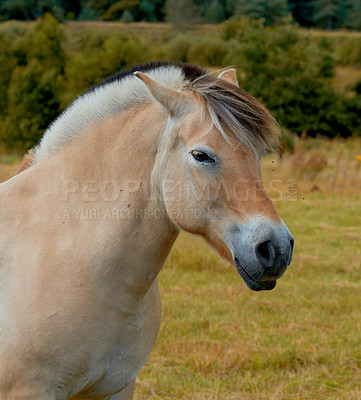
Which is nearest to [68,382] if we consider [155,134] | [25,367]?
[25,367]

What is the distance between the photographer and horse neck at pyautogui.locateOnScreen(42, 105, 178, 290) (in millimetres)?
2285

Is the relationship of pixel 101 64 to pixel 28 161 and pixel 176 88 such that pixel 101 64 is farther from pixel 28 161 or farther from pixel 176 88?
pixel 176 88

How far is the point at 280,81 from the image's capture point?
23.9m

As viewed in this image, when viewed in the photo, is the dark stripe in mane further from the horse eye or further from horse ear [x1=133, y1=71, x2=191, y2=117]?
the horse eye

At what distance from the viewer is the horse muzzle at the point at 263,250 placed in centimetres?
202

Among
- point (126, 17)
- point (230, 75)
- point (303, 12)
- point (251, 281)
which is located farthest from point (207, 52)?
point (251, 281)

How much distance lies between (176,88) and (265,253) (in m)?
0.93

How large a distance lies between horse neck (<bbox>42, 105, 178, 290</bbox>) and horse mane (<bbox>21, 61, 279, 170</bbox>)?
6.3 inches

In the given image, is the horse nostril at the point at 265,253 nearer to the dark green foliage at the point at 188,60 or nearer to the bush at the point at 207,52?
the dark green foliage at the point at 188,60

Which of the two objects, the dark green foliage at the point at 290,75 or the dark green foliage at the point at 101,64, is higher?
the dark green foliage at the point at 101,64

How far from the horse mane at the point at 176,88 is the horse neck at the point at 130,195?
0.16 metres

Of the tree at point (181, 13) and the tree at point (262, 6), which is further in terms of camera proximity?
the tree at point (181, 13)

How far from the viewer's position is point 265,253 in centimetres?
204

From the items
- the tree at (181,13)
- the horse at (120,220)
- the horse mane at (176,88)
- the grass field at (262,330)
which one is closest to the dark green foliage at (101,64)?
the tree at (181,13)
